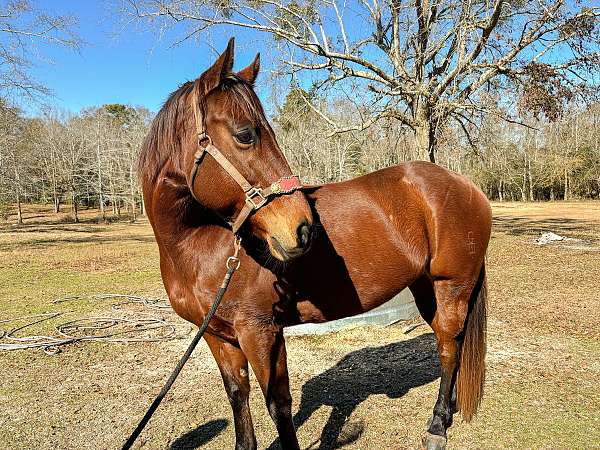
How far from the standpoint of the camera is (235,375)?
2451mm

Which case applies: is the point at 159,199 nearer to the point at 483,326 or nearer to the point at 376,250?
the point at 376,250

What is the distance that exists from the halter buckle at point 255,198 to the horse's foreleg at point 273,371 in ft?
2.59

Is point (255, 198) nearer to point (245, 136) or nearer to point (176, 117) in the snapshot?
point (245, 136)

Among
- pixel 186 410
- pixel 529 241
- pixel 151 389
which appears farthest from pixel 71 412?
pixel 529 241

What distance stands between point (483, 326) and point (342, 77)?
773 cm

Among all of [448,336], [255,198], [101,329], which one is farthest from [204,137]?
[101,329]

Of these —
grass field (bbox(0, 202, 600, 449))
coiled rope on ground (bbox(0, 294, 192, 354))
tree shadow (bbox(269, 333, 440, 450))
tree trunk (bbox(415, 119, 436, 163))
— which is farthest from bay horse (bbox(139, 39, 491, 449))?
tree trunk (bbox(415, 119, 436, 163))

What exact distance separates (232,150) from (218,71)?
1.19 feet

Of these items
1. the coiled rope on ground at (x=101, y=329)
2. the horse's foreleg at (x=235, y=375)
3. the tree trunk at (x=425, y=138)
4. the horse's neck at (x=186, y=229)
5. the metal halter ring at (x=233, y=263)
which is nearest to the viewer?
the metal halter ring at (x=233, y=263)

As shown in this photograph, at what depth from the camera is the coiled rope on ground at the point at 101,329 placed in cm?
523

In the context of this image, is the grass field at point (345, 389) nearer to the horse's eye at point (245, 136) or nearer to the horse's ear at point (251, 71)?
the horse's eye at point (245, 136)

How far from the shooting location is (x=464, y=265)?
2.87m

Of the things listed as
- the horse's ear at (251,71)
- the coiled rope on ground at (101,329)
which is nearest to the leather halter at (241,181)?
the horse's ear at (251,71)

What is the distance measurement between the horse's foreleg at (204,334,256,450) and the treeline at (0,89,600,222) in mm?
7449
